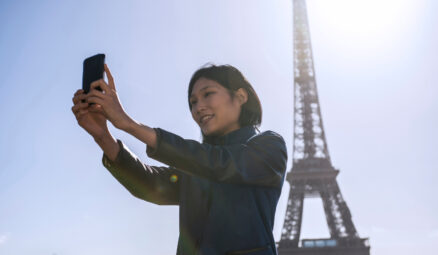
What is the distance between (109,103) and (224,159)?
52 cm

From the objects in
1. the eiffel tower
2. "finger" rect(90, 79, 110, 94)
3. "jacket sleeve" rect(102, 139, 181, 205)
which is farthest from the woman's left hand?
the eiffel tower

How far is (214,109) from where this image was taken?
2.24 metres

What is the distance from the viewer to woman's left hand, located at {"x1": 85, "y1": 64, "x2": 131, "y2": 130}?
1.46 meters

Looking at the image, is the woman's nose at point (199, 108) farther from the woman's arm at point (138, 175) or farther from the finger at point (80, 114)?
the finger at point (80, 114)

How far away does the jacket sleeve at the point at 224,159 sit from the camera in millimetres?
1557

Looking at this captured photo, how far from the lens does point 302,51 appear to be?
43719mm

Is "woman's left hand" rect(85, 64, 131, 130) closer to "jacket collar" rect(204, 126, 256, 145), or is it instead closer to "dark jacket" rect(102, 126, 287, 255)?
"dark jacket" rect(102, 126, 287, 255)

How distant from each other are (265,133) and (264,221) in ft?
1.40

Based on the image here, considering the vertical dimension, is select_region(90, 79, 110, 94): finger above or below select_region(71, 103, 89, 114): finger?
above

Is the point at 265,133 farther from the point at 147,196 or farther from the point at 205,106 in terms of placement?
the point at 147,196

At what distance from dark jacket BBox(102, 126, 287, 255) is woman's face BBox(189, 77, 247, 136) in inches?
4.9

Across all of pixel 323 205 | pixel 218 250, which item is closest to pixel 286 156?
pixel 218 250

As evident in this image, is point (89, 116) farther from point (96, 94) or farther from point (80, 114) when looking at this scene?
point (96, 94)

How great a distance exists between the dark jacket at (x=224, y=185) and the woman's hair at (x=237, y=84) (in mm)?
295
